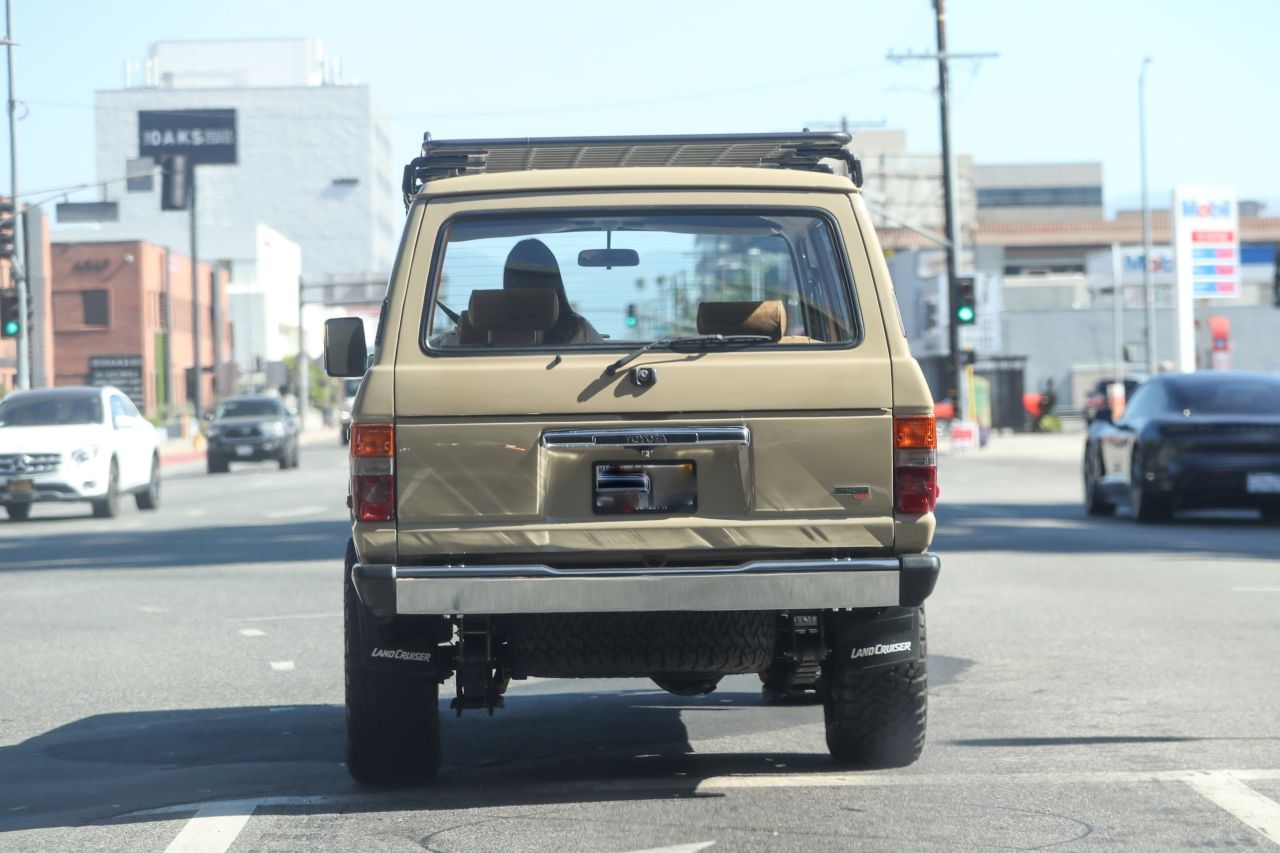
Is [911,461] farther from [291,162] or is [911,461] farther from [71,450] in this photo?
[291,162]

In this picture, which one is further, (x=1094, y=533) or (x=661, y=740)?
(x=1094, y=533)

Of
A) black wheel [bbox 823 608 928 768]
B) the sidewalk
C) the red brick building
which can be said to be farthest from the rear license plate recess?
the red brick building

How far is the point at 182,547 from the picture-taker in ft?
61.8

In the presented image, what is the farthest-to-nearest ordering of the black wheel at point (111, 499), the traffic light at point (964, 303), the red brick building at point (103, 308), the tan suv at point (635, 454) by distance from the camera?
the red brick building at point (103, 308), the traffic light at point (964, 303), the black wheel at point (111, 499), the tan suv at point (635, 454)

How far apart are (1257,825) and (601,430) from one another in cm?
236

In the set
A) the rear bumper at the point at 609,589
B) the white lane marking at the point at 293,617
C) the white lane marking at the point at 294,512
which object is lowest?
the white lane marking at the point at 294,512

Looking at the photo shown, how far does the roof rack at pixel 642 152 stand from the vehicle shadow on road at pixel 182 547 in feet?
30.7

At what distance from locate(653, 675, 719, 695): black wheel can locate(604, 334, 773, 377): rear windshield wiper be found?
1514 millimetres

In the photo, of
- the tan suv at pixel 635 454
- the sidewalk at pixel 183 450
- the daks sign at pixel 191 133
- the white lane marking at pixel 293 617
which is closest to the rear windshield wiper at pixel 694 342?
the tan suv at pixel 635 454

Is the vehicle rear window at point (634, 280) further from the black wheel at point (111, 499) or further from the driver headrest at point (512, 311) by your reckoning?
the black wheel at point (111, 499)

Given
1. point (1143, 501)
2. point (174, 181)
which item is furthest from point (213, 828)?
point (174, 181)

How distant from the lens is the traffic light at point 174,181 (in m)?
38.8

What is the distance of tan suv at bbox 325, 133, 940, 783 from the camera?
6094 millimetres

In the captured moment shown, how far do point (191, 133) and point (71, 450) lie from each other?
123 m
